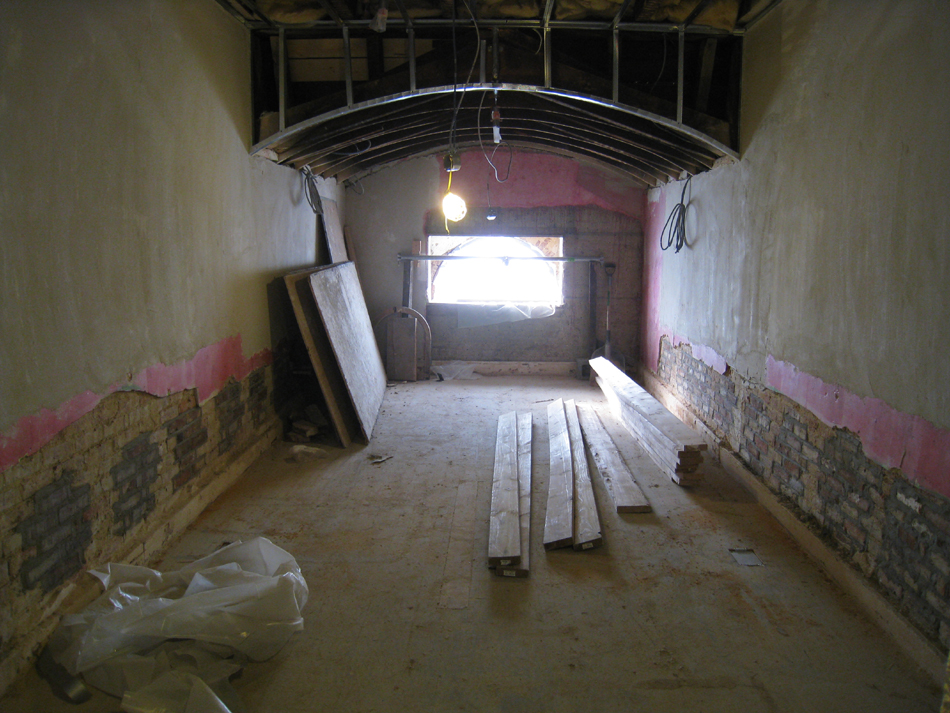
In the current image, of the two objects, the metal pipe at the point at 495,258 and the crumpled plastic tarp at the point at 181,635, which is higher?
the metal pipe at the point at 495,258

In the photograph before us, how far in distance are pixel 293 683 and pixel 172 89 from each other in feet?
10.3

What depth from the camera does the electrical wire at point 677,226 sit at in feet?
20.1

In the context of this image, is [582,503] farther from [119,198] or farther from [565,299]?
[565,299]

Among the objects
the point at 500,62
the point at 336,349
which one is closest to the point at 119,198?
the point at 336,349

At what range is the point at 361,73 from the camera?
4957mm

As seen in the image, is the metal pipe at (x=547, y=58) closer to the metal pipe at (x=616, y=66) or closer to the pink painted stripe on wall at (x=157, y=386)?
the metal pipe at (x=616, y=66)

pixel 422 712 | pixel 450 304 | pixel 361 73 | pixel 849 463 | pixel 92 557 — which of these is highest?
pixel 361 73

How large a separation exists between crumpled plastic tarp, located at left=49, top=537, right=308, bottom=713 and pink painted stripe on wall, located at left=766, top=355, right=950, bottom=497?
8.56 feet

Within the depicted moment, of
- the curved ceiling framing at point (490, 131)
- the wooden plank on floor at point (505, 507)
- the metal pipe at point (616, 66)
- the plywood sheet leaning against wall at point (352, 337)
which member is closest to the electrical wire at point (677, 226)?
the curved ceiling framing at point (490, 131)

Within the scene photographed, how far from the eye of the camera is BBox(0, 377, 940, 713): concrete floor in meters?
2.29

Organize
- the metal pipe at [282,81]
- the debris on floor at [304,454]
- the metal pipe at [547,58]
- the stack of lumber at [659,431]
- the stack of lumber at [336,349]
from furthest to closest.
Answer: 1. the stack of lumber at [336,349]
2. the debris on floor at [304,454]
3. the metal pipe at [282,81]
4. the metal pipe at [547,58]
5. the stack of lumber at [659,431]

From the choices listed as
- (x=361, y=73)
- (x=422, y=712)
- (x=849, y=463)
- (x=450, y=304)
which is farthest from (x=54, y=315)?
(x=450, y=304)

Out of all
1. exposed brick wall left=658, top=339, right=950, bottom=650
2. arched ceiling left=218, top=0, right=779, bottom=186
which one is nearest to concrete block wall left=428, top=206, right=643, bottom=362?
arched ceiling left=218, top=0, right=779, bottom=186

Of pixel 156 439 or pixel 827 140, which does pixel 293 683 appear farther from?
pixel 827 140
